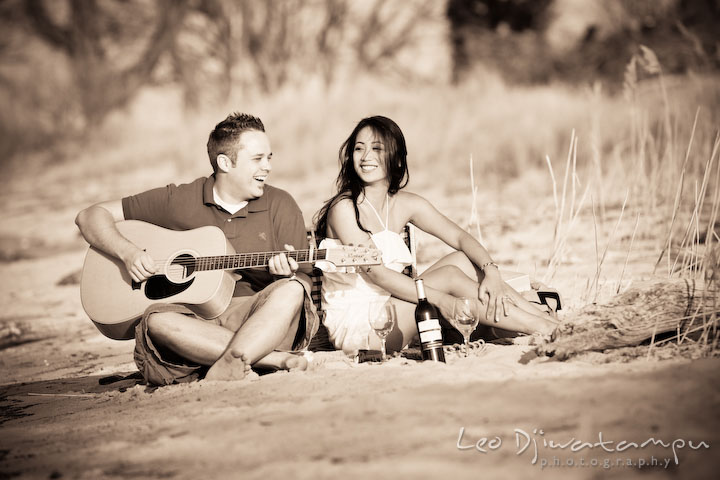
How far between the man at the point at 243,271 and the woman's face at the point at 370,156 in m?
0.46

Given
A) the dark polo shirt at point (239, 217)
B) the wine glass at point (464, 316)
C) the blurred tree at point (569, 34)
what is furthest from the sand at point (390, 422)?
the blurred tree at point (569, 34)

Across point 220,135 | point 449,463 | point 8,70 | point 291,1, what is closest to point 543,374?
point 449,463

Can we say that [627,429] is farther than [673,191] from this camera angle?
No

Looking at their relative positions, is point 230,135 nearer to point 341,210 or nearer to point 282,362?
point 341,210

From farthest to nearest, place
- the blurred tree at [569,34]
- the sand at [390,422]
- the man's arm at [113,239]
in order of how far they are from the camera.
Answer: the blurred tree at [569,34]
the man's arm at [113,239]
the sand at [390,422]

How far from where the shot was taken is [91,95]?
19062mm

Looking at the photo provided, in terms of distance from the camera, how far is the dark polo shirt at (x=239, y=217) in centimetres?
415

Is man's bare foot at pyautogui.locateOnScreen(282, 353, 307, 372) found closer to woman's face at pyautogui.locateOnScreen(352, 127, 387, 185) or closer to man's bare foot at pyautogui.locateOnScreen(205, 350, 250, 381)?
man's bare foot at pyautogui.locateOnScreen(205, 350, 250, 381)

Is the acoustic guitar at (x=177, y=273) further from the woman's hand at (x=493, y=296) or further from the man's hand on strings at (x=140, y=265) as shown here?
the woman's hand at (x=493, y=296)

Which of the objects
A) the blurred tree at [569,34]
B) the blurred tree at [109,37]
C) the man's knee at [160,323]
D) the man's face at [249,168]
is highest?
the blurred tree at [109,37]

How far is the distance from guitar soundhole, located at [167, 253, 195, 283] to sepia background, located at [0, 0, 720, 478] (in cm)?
64

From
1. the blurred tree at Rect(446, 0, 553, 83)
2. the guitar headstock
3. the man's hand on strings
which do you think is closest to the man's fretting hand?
the guitar headstock

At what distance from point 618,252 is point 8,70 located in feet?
64.1

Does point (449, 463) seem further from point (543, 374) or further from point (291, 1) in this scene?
point (291, 1)
